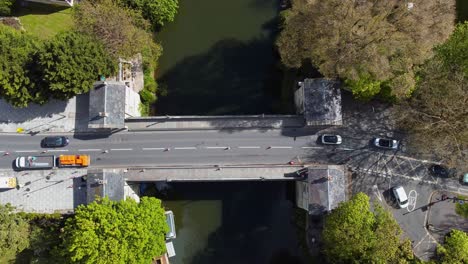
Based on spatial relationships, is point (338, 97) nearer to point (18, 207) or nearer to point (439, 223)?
point (439, 223)

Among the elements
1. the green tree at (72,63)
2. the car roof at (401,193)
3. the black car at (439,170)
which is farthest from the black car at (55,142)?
the black car at (439,170)

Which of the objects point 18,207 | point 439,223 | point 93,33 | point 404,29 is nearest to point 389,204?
point 439,223

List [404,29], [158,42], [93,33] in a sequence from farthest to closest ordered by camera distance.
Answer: [158,42] → [93,33] → [404,29]

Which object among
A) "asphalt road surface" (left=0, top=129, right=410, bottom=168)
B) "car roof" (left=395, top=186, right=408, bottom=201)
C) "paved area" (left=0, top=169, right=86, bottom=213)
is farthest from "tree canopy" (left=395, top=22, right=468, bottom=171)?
"paved area" (left=0, top=169, right=86, bottom=213)

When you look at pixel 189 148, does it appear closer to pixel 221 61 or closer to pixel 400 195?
pixel 221 61

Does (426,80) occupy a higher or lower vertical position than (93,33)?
lower

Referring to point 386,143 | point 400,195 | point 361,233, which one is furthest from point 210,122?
point 400,195
